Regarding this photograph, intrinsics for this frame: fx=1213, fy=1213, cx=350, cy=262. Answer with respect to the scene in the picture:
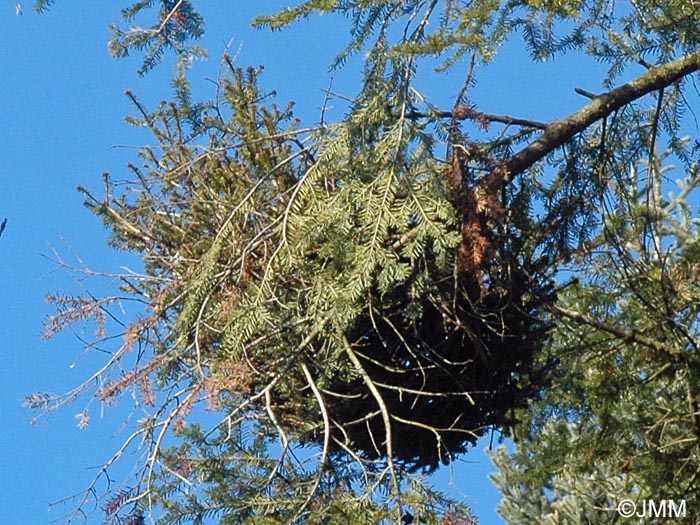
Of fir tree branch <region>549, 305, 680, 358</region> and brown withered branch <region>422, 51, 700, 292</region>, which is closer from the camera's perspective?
brown withered branch <region>422, 51, 700, 292</region>

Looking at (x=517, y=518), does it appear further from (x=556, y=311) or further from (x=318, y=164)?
(x=318, y=164)

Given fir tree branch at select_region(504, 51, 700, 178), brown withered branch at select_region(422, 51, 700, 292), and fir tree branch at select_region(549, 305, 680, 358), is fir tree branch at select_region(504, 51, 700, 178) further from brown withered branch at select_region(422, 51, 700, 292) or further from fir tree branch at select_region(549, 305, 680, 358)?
fir tree branch at select_region(549, 305, 680, 358)

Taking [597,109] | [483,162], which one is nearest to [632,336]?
[597,109]

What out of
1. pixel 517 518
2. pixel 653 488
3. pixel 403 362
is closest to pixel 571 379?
pixel 653 488

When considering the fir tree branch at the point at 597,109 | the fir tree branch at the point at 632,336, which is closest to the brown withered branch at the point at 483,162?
the fir tree branch at the point at 597,109

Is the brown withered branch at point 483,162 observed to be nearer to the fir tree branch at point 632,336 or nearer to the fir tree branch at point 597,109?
the fir tree branch at point 597,109

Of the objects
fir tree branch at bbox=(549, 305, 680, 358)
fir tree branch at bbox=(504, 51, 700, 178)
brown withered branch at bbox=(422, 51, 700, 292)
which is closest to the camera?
brown withered branch at bbox=(422, 51, 700, 292)

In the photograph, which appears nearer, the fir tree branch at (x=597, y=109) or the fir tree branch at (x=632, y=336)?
the fir tree branch at (x=597, y=109)

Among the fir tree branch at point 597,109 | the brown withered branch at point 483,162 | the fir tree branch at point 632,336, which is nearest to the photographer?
the brown withered branch at point 483,162

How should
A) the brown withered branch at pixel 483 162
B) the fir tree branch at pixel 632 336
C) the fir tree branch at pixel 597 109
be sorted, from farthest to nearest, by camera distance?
the fir tree branch at pixel 632 336 → the fir tree branch at pixel 597 109 → the brown withered branch at pixel 483 162

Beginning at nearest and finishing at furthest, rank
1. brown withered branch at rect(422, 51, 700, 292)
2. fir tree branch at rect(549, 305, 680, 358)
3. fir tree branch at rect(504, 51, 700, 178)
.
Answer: brown withered branch at rect(422, 51, 700, 292)
fir tree branch at rect(504, 51, 700, 178)
fir tree branch at rect(549, 305, 680, 358)

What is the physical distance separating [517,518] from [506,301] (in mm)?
3147

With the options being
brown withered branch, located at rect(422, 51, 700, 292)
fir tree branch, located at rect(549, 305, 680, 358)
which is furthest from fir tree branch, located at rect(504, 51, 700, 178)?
fir tree branch, located at rect(549, 305, 680, 358)

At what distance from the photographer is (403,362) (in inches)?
158
